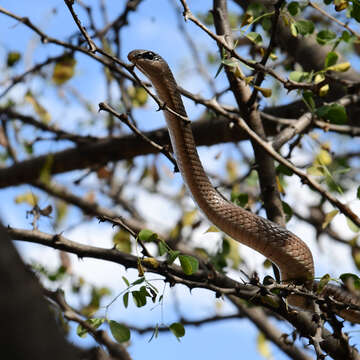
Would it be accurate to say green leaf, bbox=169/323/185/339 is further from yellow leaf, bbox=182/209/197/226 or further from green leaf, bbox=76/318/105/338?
yellow leaf, bbox=182/209/197/226

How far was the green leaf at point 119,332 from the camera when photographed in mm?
2070

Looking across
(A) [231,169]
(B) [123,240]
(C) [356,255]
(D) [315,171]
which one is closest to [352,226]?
(D) [315,171]

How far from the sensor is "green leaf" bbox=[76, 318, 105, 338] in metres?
2.17

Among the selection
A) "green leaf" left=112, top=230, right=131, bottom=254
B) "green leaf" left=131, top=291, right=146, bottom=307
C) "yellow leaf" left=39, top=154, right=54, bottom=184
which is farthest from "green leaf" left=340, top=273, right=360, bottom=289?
"yellow leaf" left=39, top=154, right=54, bottom=184

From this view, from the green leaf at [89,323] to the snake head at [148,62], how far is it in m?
1.25

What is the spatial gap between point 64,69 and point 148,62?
5.21 feet

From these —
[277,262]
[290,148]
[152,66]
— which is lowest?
[277,262]

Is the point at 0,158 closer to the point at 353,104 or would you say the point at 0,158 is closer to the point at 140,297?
the point at 353,104

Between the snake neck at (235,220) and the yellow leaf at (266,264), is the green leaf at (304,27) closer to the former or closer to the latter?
the snake neck at (235,220)

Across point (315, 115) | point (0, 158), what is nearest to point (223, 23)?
point (315, 115)

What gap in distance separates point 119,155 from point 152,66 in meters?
1.55

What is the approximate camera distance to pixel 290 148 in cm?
308

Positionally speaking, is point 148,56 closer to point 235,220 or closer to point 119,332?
point 235,220

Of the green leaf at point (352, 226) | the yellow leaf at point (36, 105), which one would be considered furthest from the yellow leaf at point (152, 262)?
the yellow leaf at point (36, 105)
